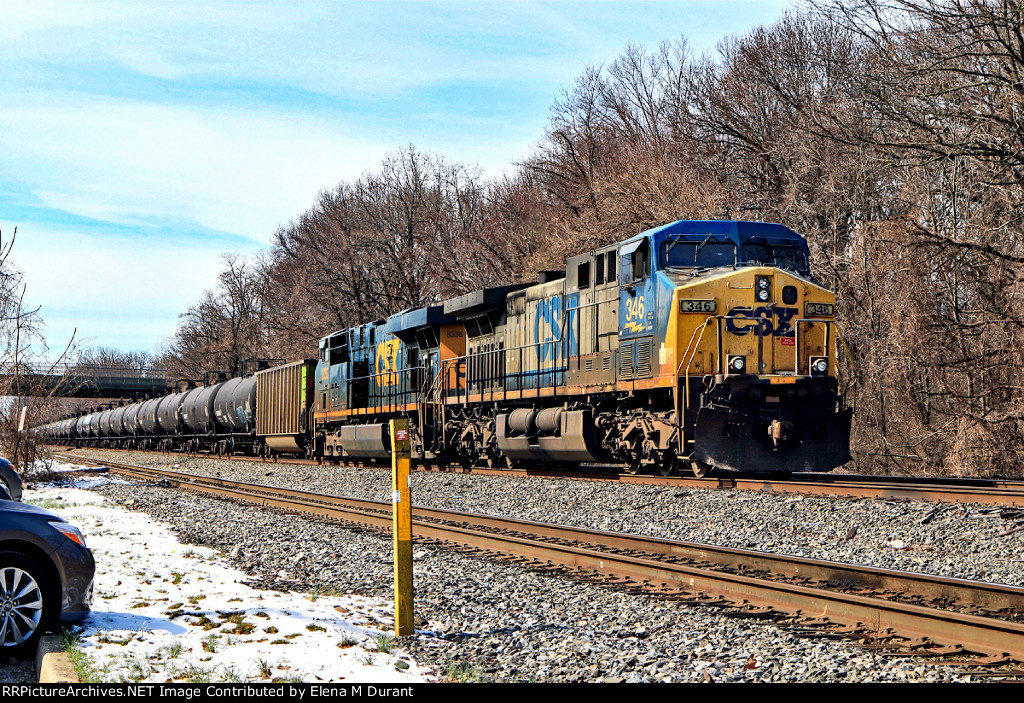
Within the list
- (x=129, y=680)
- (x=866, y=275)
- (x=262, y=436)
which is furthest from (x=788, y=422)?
(x=262, y=436)

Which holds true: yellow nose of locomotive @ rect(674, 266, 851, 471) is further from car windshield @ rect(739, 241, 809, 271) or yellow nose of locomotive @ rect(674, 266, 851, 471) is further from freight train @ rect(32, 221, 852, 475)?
car windshield @ rect(739, 241, 809, 271)

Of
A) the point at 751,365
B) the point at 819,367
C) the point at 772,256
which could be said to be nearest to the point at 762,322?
the point at 751,365

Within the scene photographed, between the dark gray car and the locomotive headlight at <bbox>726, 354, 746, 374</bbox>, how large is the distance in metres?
9.25

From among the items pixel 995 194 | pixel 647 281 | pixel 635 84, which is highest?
pixel 635 84

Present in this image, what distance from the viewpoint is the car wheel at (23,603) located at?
5945 millimetres

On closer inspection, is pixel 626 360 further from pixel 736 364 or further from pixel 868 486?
pixel 868 486

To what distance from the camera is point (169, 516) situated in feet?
46.5

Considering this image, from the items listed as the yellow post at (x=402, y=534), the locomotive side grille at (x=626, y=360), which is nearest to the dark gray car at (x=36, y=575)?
the yellow post at (x=402, y=534)

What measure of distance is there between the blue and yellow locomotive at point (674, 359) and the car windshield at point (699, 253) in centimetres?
2

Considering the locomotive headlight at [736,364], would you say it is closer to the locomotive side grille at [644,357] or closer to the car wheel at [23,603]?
the locomotive side grille at [644,357]

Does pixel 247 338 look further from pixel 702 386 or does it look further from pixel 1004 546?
pixel 1004 546

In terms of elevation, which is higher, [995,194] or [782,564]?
[995,194]

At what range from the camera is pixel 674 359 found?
13836mm
